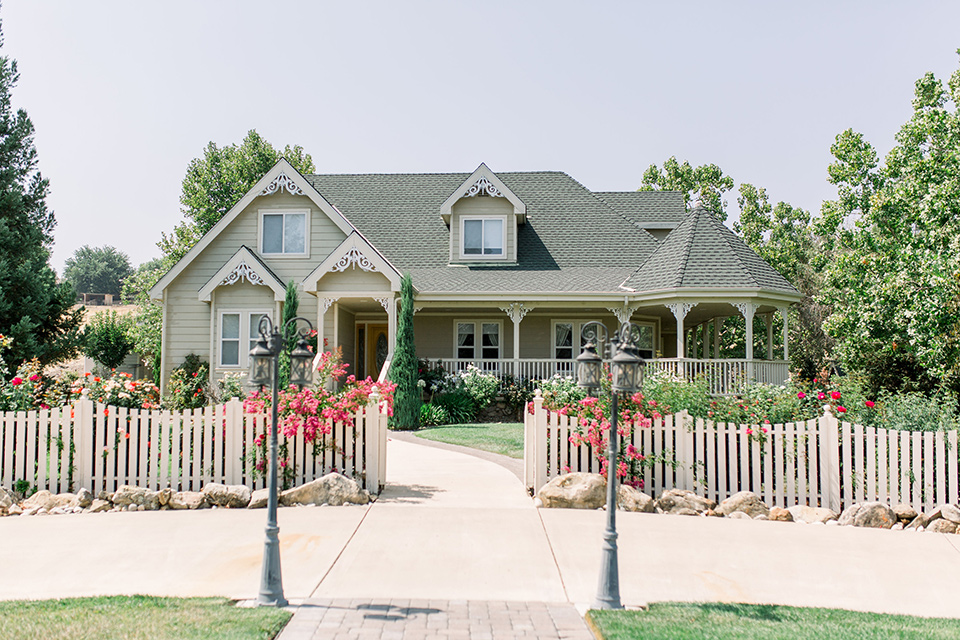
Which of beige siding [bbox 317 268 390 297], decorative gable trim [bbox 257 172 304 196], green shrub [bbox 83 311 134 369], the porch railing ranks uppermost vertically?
decorative gable trim [bbox 257 172 304 196]

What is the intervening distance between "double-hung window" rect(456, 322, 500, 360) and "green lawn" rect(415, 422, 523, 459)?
457 centimetres

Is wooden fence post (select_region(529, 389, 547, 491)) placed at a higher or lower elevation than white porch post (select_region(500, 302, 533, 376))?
lower

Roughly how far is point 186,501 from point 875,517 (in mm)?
8883

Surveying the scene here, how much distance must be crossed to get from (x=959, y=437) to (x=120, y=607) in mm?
10936

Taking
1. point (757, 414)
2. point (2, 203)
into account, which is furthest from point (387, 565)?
point (2, 203)

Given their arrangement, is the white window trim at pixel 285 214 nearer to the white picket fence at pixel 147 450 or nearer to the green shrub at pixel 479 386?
the green shrub at pixel 479 386

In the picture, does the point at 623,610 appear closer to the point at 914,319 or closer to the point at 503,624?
the point at 503,624

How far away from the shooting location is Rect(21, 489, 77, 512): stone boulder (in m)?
9.12

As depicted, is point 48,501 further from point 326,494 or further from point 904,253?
point 904,253

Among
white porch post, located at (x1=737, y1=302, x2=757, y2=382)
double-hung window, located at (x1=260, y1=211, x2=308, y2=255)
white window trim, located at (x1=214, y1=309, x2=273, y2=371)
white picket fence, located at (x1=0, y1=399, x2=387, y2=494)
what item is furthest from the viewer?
double-hung window, located at (x1=260, y1=211, x2=308, y2=255)

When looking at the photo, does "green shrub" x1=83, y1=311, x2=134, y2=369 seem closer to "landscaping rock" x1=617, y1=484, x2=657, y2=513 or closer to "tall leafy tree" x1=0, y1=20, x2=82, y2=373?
"tall leafy tree" x1=0, y1=20, x2=82, y2=373

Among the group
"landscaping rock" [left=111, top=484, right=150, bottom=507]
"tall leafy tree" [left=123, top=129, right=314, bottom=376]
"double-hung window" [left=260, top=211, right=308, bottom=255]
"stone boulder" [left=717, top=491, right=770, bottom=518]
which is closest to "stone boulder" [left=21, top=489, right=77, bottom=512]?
"landscaping rock" [left=111, top=484, right=150, bottom=507]

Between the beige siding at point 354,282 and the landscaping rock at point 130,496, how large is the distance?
1045 cm

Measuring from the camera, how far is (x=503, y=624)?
5.22m
